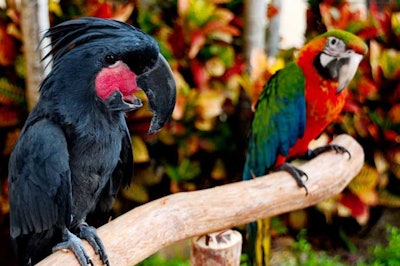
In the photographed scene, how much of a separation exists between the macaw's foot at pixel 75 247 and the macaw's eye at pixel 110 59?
1.22 ft

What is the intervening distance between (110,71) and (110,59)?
0.07ft

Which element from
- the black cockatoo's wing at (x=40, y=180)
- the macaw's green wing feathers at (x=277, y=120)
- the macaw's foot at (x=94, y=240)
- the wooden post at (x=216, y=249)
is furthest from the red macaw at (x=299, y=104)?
the black cockatoo's wing at (x=40, y=180)

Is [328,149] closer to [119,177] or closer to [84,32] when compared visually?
[119,177]

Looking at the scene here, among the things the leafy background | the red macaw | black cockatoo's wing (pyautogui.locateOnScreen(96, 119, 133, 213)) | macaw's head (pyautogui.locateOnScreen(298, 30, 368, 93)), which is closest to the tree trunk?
the leafy background

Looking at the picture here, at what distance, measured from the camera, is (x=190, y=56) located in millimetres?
2434

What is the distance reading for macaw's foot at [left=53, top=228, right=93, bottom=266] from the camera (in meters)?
1.23

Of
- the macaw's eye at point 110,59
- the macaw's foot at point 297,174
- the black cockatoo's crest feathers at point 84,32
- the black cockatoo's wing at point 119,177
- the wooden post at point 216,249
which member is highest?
the black cockatoo's crest feathers at point 84,32

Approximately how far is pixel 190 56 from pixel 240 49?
354mm

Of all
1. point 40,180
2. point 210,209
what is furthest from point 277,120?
point 40,180

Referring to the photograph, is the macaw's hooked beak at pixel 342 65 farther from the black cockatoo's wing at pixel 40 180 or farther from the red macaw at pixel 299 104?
the black cockatoo's wing at pixel 40 180

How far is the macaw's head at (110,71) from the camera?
3.76 ft

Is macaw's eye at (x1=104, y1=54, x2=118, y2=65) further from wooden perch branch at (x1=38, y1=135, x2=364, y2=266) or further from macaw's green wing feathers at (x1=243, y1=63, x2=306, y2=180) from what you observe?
macaw's green wing feathers at (x1=243, y1=63, x2=306, y2=180)

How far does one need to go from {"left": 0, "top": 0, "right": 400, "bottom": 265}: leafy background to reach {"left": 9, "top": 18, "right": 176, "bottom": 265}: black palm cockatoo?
1.05 metres

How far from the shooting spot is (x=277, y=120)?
6.49ft
